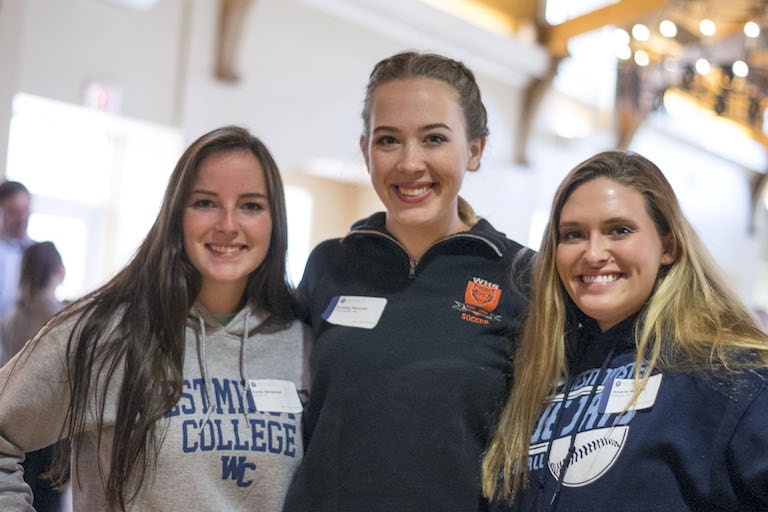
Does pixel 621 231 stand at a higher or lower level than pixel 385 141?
lower

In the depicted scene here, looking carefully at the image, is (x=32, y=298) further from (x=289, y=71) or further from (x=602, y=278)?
(x=289, y=71)

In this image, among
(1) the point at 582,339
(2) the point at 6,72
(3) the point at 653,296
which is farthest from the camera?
(2) the point at 6,72

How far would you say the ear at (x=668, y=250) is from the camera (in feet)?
5.07

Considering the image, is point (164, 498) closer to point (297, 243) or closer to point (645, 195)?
point (645, 195)

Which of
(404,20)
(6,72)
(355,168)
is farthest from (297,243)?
(6,72)

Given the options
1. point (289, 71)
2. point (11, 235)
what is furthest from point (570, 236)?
point (289, 71)

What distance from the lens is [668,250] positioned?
1564 millimetres

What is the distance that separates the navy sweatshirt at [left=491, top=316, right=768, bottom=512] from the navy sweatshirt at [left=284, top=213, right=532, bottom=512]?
0.20 m

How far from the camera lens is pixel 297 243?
9.19 m

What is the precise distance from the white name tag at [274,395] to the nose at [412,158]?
0.60 metres

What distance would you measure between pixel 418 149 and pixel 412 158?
1.2 inches

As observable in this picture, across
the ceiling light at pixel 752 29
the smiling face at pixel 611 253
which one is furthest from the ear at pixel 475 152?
the ceiling light at pixel 752 29

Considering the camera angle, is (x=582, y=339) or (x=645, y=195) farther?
(x=582, y=339)

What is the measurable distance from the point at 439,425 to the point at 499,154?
23.9 ft
